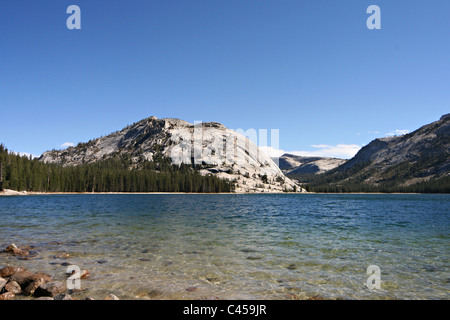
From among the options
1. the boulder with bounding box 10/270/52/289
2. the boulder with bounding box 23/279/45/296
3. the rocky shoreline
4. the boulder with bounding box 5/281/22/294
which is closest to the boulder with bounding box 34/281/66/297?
the rocky shoreline

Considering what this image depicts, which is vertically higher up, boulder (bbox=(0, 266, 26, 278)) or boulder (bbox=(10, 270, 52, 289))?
boulder (bbox=(10, 270, 52, 289))

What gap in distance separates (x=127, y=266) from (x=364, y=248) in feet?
67.1

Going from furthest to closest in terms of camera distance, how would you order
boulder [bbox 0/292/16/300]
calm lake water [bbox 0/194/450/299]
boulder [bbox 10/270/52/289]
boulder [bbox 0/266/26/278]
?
boulder [bbox 0/266/26/278]
calm lake water [bbox 0/194/450/299]
boulder [bbox 10/270/52/289]
boulder [bbox 0/292/16/300]

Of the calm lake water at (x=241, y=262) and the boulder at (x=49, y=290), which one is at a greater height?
the boulder at (x=49, y=290)

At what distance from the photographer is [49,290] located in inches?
546

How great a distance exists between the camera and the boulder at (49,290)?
45.4ft

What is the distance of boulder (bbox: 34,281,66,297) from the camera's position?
13852 millimetres

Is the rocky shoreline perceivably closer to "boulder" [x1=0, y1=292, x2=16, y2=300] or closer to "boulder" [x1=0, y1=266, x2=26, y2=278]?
"boulder" [x1=0, y1=292, x2=16, y2=300]

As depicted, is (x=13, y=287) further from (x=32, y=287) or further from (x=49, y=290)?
(x=49, y=290)

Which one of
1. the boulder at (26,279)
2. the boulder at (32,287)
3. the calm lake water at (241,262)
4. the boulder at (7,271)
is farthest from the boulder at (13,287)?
the boulder at (7,271)

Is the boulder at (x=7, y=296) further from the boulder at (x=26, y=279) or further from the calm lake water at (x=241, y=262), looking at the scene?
the calm lake water at (x=241, y=262)

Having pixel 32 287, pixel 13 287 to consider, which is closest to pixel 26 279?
pixel 13 287
